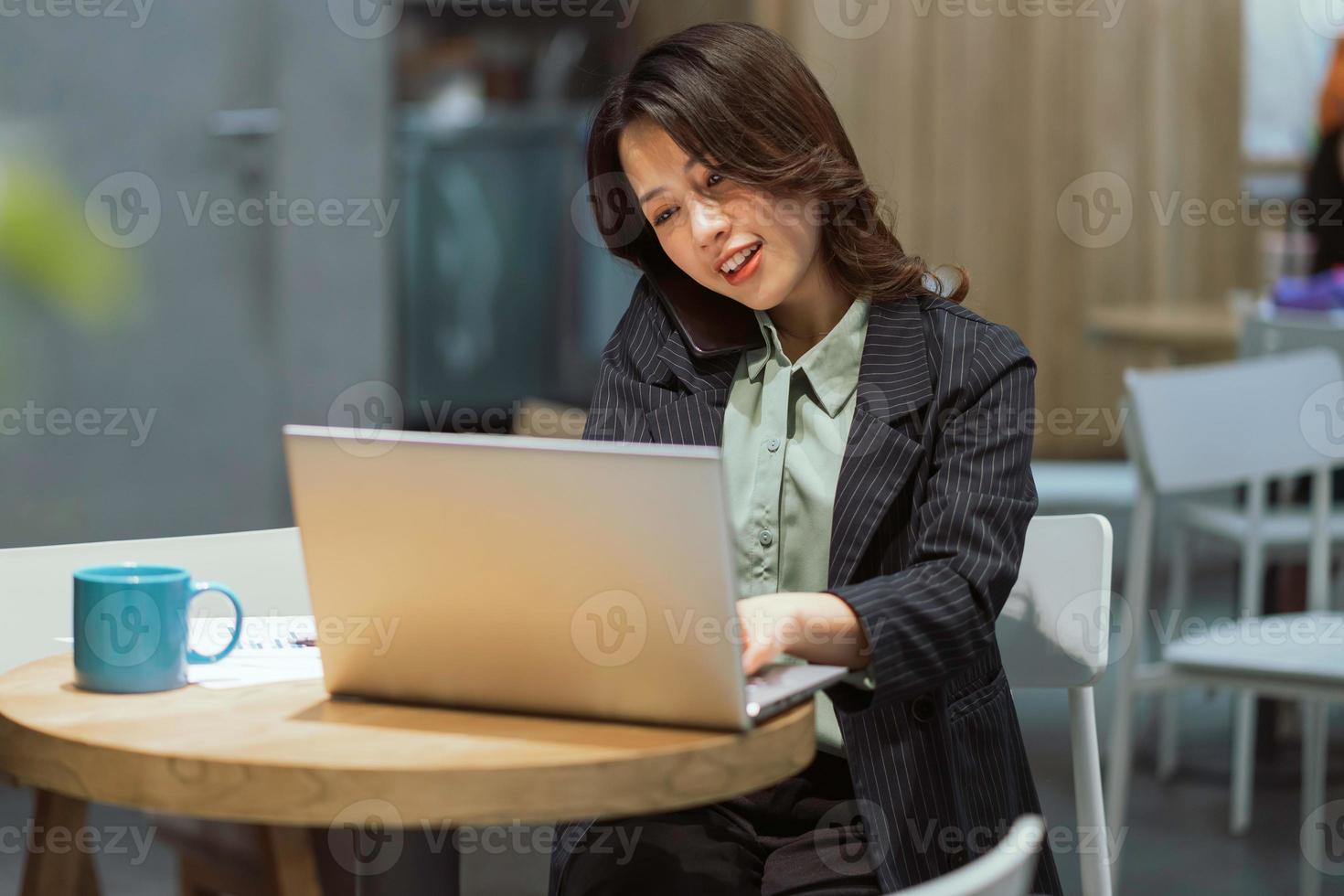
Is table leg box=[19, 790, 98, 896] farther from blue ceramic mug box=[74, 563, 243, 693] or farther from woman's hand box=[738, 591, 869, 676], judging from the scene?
woman's hand box=[738, 591, 869, 676]

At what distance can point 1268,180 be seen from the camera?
6.69 meters

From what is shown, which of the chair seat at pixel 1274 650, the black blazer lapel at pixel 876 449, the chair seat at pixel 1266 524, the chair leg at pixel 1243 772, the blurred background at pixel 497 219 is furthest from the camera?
the blurred background at pixel 497 219

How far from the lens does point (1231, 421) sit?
280 centimetres

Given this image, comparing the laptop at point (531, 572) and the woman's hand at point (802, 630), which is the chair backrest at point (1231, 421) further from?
the laptop at point (531, 572)

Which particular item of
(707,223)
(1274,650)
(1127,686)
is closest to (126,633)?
(707,223)

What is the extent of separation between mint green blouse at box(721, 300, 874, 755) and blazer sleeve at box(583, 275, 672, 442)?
9 centimetres

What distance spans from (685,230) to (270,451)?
251 centimetres

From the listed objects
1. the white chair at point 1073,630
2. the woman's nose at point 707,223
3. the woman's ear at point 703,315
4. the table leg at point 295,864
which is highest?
the woman's nose at point 707,223

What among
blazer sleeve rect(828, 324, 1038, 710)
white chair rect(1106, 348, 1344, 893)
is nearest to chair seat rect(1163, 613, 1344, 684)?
white chair rect(1106, 348, 1344, 893)

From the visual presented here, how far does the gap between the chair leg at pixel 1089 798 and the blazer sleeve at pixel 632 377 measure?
0.55 metres

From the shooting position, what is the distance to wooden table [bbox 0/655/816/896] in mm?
1045

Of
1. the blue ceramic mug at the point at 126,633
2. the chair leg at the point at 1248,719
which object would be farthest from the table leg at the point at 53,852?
the chair leg at the point at 1248,719

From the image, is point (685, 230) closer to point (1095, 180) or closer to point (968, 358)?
point (968, 358)

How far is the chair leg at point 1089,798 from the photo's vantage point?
1.62 metres
